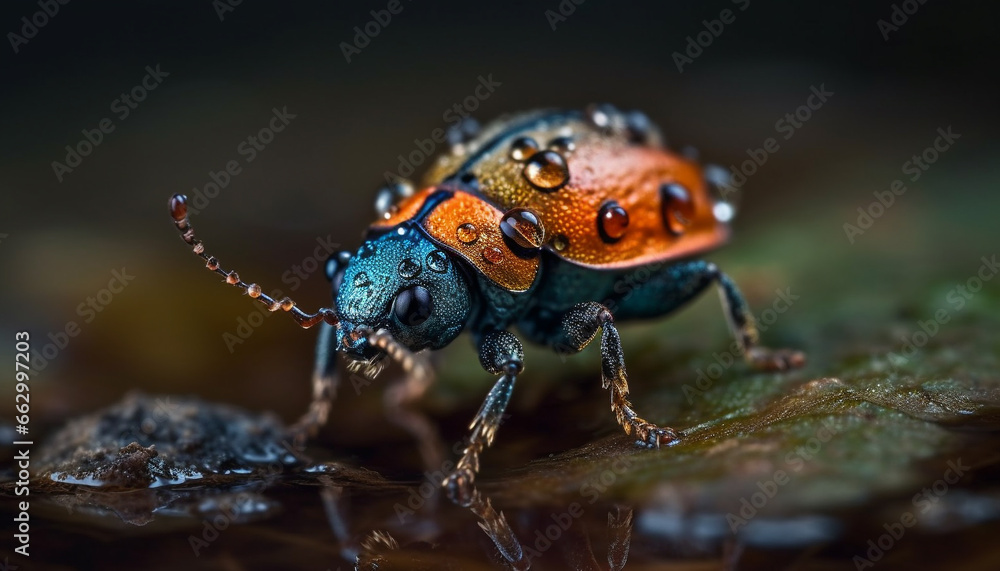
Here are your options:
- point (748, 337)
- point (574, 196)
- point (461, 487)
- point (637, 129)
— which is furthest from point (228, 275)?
point (748, 337)

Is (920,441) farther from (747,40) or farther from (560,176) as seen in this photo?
(747,40)

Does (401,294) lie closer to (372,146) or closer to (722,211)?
(722,211)

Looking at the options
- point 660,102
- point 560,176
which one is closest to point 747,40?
point 660,102

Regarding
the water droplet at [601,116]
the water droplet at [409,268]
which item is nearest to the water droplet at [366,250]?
the water droplet at [409,268]

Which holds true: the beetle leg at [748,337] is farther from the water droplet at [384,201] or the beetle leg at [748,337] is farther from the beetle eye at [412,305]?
the water droplet at [384,201]

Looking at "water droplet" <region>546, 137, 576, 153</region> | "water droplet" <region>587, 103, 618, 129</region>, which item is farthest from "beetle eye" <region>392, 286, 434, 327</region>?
"water droplet" <region>587, 103, 618, 129</region>

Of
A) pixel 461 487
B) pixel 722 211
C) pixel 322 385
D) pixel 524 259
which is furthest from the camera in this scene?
pixel 722 211

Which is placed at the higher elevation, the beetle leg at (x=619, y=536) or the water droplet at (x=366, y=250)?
the water droplet at (x=366, y=250)
